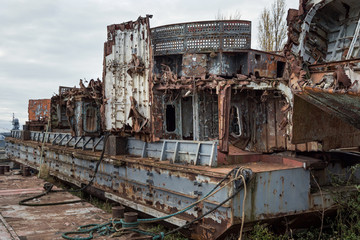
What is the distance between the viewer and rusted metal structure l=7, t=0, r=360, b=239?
737 cm

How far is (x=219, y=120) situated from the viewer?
867 centimetres

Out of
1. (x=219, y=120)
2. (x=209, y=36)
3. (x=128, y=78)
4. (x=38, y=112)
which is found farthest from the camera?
(x=38, y=112)

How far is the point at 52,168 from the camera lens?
16328 millimetres

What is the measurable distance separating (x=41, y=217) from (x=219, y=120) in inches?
177

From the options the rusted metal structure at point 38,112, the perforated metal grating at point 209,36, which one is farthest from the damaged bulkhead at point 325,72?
the rusted metal structure at point 38,112

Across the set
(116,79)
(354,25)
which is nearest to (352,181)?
(354,25)

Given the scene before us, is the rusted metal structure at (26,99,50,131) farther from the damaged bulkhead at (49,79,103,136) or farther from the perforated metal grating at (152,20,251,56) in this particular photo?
the perforated metal grating at (152,20,251,56)

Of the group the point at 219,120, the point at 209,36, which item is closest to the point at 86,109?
the point at 209,36

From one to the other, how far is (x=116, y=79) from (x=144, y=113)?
1.87 meters

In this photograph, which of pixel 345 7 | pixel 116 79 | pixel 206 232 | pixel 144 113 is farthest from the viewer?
pixel 116 79

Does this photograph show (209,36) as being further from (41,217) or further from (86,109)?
(41,217)

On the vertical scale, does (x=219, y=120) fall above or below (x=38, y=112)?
below

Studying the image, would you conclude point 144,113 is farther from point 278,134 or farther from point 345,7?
point 345,7

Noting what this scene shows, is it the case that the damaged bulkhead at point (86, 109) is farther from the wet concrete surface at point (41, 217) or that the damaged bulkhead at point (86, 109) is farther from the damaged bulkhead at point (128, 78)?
the wet concrete surface at point (41, 217)
